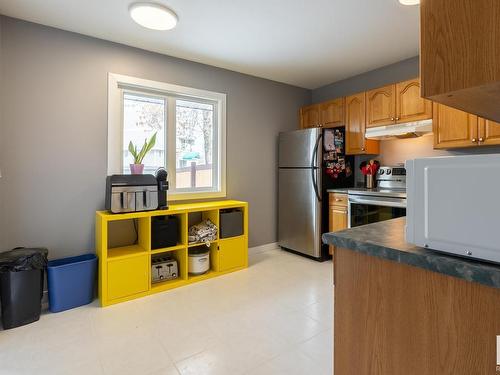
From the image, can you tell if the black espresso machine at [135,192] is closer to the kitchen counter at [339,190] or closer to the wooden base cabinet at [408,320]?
the kitchen counter at [339,190]

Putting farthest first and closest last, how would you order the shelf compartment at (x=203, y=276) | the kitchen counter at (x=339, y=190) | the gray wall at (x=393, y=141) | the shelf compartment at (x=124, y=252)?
the kitchen counter at (x=339, y=190), the gray wall at (x=393, y=141), the shelf compartment at (x=203, y=276), the shelf compartment at (x=124, y=252)

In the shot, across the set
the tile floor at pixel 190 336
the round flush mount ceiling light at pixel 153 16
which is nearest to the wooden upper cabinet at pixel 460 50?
the tile floor at pixel 190 336

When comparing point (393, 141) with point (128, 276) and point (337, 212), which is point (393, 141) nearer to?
point (337, 212)

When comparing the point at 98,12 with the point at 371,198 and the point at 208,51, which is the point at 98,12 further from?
the point at 371,198

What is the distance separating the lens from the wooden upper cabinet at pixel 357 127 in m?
3.35

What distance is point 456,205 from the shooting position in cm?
63

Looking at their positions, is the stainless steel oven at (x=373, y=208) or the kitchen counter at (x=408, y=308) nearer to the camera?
the kitchen counter at (x=408, y=308)

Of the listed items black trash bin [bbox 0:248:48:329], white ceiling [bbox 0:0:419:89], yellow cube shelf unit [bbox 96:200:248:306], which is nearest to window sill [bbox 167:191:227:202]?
yellow cube shelf unit [bbox 96:200:248:306]

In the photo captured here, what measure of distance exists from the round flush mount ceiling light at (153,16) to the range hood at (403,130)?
2.37 metres

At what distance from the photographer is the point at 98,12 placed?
2.18 meters

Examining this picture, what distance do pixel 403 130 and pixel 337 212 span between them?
1.16m

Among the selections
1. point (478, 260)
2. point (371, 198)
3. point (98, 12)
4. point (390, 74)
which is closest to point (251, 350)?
point (478, 260)

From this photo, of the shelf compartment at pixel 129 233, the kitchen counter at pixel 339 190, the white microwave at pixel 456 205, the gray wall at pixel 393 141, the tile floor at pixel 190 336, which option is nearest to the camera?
the white microwave at pixel 456 205

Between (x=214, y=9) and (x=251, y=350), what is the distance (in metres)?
2.50
